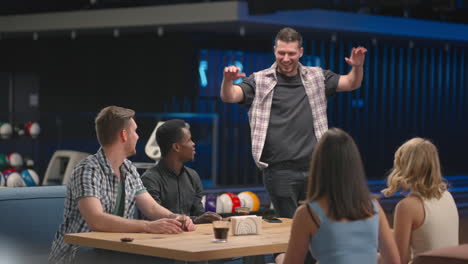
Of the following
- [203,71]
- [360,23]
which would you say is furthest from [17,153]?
[360,23]

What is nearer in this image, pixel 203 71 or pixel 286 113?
→ pixel 286 113

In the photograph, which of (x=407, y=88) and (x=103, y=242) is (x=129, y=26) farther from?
(x=103, y=242)

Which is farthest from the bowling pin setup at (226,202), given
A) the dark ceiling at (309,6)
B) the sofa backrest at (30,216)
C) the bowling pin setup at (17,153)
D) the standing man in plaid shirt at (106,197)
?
the bowling pin setup at (17,153)

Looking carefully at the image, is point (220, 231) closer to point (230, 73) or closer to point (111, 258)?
point (111, 258)

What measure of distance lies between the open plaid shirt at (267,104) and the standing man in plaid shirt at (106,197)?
919 millimetres

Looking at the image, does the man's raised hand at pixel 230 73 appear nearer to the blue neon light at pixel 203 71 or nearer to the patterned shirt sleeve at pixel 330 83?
the patterned shirt sleeve at pixel 330 83

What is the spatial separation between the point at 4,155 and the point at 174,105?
297cm

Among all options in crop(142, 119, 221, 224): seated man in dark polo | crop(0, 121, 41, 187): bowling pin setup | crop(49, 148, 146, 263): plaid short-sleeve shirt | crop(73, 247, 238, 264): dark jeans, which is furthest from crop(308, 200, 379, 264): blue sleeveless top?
crop(0, 121, 41, 187): bowling pin setup

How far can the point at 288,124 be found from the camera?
4.43 m

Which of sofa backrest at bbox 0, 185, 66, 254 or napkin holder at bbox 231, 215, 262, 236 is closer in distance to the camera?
napkin holder at bbox 231, 215, 262, 236

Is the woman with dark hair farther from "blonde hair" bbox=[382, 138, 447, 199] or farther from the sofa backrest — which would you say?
the sofa backrest

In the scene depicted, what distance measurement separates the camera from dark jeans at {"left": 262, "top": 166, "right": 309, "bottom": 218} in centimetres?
435

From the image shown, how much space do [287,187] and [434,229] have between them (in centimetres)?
123

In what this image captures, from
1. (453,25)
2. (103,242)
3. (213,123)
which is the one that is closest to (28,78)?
(213,123)
